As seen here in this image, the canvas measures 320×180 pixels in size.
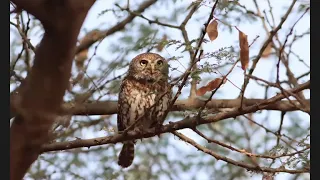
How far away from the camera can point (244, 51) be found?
9.43 feet

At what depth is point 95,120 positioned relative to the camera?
600 cm

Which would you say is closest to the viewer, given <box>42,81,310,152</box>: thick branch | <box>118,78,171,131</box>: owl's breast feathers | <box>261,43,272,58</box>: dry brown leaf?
<box>42,81,310,152</box>: thick branch

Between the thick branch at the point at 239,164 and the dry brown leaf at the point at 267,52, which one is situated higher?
the dry brown leaf at the point at 267,52

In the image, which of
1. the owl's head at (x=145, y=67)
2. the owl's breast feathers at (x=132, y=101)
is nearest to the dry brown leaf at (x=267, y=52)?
the owl's head at (x=145, y=67)

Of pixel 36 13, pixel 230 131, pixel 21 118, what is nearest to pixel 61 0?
pixel 36 13

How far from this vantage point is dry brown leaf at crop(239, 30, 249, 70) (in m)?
2.85

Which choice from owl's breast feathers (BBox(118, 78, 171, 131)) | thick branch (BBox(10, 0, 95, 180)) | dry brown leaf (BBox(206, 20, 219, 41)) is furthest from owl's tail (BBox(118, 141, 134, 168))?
thick branch (BBox(10, 0, 95, 180))

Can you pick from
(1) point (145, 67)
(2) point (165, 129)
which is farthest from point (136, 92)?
(2) point (165, 129)

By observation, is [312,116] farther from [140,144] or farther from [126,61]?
[140,144]

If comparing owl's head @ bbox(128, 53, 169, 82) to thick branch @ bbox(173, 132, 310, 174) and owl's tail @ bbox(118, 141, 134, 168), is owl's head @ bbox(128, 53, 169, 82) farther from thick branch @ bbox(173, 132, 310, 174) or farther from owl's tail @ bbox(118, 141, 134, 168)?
thick branch @ bbox(173, 132, 310, 174)

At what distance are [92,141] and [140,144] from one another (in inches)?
145

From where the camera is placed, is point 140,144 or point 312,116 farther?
point 140,144

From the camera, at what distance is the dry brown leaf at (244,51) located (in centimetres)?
285

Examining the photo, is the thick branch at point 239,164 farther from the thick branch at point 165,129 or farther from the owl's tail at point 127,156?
the owl's tail at point 127,156
